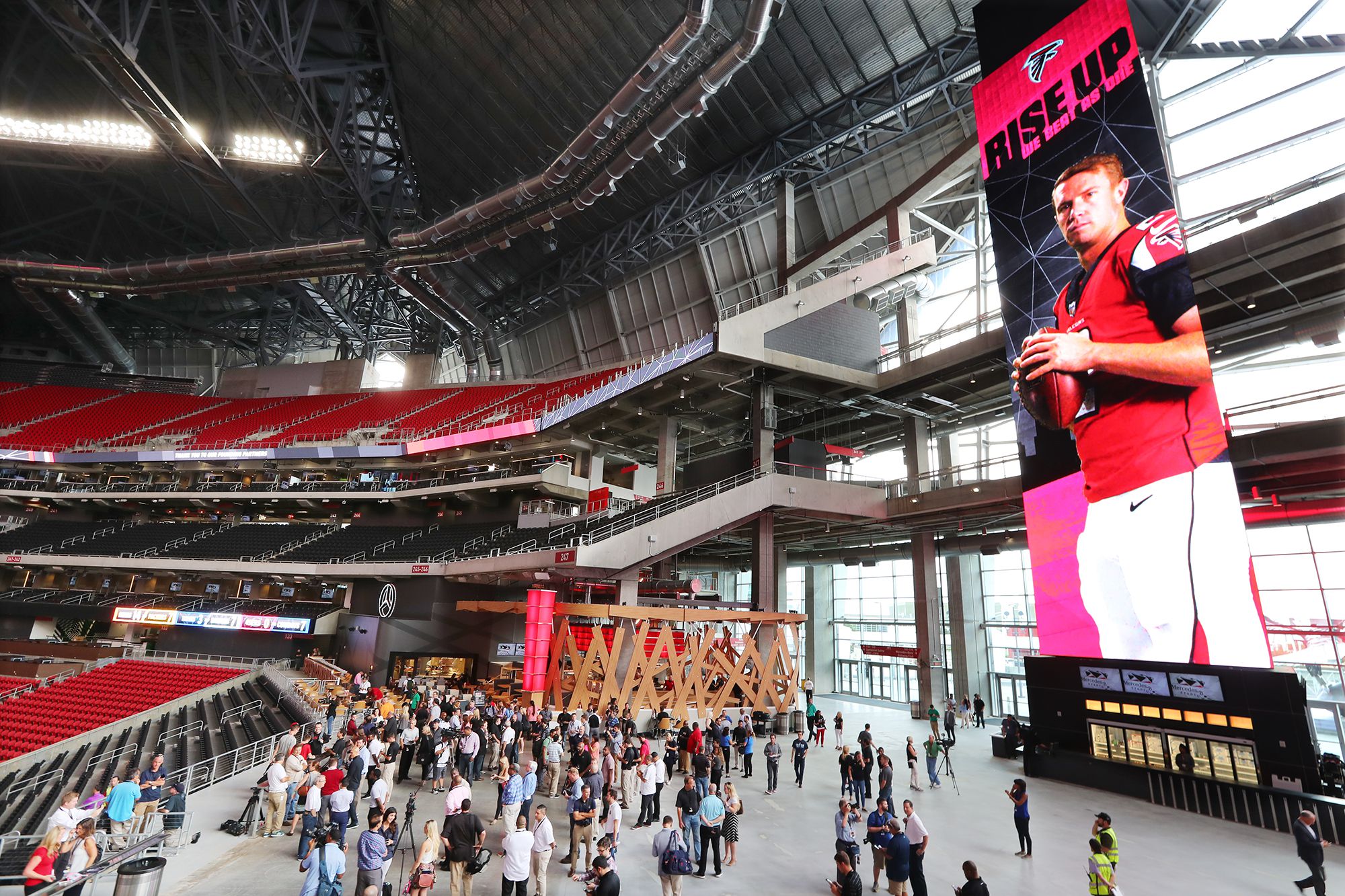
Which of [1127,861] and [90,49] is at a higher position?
[90,49]

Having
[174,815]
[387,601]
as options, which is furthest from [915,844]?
[387,601]

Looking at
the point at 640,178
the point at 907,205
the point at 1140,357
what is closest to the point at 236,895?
the point at 1140,357

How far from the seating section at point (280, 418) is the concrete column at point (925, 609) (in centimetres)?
1857

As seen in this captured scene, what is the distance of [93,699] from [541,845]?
2316cm

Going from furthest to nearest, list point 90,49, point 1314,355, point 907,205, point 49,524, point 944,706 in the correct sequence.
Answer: point 49,524, point 944,706, point 907,205, point 90,49, point 1314,355

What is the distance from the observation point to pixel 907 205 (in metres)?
26.8

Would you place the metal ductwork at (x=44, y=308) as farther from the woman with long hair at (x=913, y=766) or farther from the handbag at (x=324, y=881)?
the woman with long hair at (x=913, y=766)

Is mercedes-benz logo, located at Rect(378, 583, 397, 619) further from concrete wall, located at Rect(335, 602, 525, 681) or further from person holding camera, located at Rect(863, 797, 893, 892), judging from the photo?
person holding camera, located at Rect(863, 797, 893, 892)

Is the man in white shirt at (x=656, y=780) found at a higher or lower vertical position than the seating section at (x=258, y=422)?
lower

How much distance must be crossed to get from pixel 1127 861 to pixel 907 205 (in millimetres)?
23658

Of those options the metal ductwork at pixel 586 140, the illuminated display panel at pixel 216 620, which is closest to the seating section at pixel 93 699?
the illuminated display panel at pixel 216 620

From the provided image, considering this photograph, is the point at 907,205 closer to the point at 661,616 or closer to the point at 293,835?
the point at 661,616

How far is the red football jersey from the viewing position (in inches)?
561

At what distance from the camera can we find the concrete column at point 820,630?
4022cm
